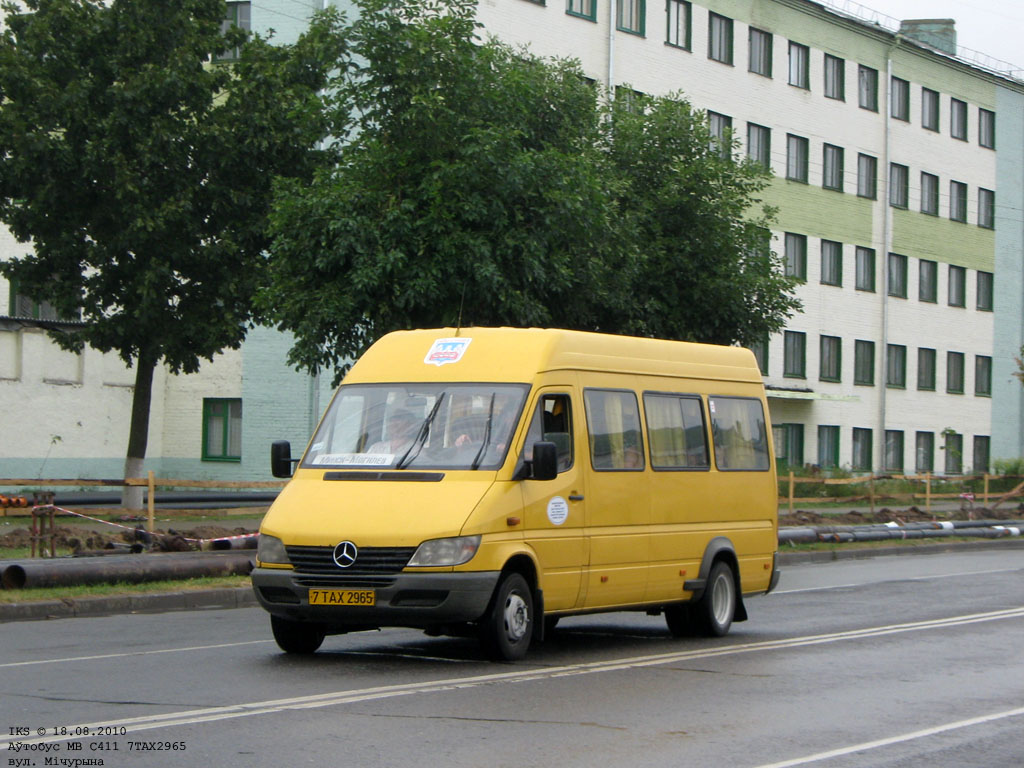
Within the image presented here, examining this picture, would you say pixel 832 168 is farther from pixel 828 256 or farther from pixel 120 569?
pixel 120 569

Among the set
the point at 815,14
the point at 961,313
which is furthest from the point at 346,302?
the point at 961,313

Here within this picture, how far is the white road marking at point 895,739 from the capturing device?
290 inches

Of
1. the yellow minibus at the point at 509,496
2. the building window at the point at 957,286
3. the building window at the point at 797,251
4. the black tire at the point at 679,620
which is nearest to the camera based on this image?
the yellow minibus at the point at 509,496

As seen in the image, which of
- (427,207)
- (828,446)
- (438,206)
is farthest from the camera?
(828,446)

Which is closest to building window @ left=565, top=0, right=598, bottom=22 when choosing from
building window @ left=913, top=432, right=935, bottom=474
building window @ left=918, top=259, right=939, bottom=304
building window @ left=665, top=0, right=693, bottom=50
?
building window @ left=665, top=0, right=693, bottom=50

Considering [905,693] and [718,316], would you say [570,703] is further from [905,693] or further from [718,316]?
[718,316]

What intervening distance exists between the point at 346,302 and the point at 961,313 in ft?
144

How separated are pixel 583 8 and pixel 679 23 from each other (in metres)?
4.70

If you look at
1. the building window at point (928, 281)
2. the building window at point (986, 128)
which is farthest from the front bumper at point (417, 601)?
the building window at point (986, 128)

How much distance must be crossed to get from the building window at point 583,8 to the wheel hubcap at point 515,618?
33.2m

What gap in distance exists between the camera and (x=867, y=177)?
180ft

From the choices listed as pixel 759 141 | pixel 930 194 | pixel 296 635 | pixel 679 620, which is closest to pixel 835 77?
pixel 759 141

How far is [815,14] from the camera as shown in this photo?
51938mm

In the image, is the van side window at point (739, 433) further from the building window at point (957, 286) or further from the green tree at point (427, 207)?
the building window at point (957, 286)
